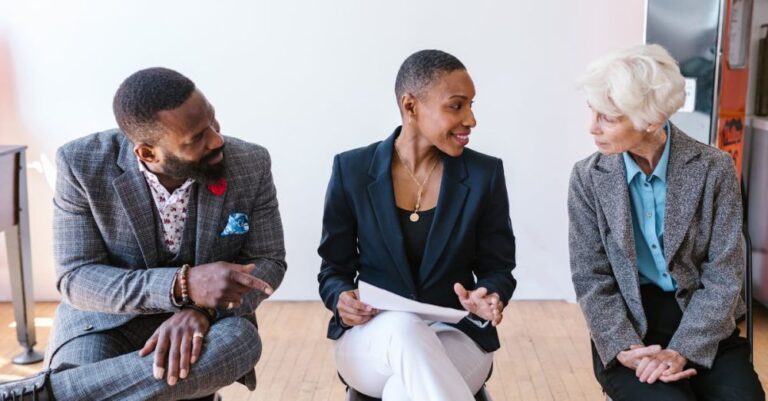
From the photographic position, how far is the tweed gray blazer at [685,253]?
6.82ft

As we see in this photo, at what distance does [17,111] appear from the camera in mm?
3934

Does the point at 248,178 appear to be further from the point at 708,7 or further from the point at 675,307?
the point at 708,7

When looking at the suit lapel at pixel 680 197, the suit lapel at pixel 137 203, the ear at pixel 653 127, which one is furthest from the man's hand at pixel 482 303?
the suit lapel at pixel 137 203

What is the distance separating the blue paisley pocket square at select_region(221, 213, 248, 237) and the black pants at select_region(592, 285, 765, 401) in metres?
0.98

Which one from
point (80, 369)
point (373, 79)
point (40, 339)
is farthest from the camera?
point (373, 79)

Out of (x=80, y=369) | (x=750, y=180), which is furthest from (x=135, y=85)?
(x=750, y=180)

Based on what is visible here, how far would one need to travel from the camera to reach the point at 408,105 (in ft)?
7.14

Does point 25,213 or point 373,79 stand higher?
point 373,79

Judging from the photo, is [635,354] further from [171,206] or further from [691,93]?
[691,93]

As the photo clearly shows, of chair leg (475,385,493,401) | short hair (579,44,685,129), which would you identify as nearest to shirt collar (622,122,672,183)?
short hair (579,44,685,129)

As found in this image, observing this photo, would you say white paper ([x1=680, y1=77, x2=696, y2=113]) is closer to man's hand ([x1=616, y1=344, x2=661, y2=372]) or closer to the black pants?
the black pants

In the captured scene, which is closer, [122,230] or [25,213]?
[122,230]

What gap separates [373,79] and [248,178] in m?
1.77

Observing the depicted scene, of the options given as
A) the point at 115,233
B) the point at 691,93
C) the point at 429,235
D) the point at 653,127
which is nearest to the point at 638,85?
the point at 653,127
